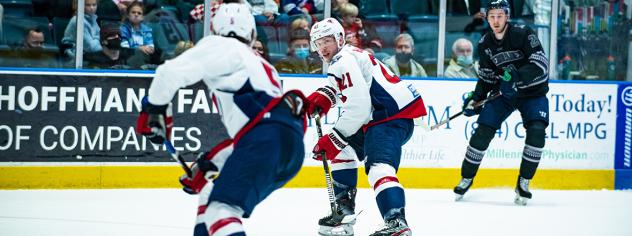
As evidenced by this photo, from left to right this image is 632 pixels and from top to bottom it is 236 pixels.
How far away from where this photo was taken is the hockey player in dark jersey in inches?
258

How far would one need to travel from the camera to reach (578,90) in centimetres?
770

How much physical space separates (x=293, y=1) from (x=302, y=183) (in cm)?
133

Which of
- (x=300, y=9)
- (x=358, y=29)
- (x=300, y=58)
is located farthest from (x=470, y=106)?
(x=300, y=9)

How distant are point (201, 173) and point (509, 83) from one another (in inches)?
130

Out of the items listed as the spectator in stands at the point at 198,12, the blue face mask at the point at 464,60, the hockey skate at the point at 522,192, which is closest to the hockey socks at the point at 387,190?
the hockey skate at the point at 522,192

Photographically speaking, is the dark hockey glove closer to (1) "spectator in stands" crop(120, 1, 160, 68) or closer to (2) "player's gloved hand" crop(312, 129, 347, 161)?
(2) "player's gloved hand" crop(312, 129, 347, 161)

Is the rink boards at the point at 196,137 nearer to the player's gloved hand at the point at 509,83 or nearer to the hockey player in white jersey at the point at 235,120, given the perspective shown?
the player's gloved hand at the point at 509,83

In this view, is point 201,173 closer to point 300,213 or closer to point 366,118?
point 366,118

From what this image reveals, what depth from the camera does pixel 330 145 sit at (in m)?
5.07

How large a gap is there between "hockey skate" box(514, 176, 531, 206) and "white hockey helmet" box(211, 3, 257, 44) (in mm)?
3461

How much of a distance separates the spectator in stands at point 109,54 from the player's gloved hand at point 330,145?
2.36 metres

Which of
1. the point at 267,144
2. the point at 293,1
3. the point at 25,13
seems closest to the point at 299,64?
the point at 293,1

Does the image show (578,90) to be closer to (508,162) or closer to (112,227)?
(508,162)

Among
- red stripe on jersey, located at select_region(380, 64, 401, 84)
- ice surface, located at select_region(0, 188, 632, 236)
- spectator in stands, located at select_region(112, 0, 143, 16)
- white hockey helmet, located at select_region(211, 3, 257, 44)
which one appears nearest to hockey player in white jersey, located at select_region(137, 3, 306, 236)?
white hockey helmet, located at select_region(211, 3, 257, 44)
